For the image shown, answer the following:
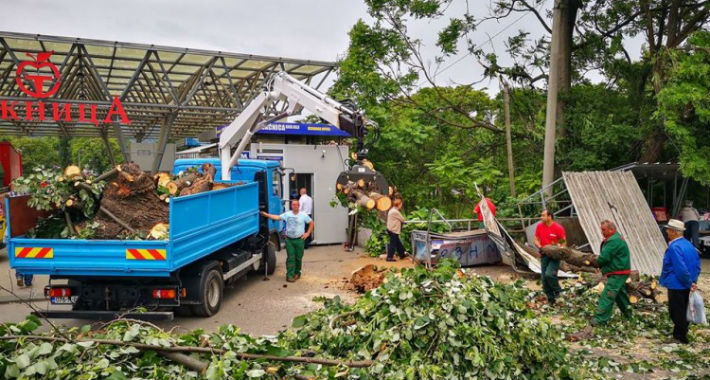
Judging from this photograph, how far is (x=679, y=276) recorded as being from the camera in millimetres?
6754

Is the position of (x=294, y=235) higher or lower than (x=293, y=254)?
higher

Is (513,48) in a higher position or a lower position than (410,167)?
higher

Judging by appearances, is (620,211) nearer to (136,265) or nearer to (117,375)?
(136,265)

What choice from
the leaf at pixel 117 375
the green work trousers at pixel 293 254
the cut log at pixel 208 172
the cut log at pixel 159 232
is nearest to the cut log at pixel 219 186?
the cut log at pixel 208 172

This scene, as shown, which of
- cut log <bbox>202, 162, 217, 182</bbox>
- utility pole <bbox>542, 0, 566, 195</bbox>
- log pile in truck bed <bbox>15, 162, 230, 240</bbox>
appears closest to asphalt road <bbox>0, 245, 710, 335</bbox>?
log pile in truck bed <bbox>15, 162, 230, 240</bbox>

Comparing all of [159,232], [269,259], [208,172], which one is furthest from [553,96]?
[159,232]

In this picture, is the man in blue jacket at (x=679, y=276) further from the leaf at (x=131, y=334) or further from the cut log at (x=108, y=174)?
the cut log at (x=108, y=174)

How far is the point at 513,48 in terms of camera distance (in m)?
15.9

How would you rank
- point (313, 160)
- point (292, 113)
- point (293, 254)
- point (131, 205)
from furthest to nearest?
point (313, 160)
point (292, 113)
point (293, 254)
point (131, 205)

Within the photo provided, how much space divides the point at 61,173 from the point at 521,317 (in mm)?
6341

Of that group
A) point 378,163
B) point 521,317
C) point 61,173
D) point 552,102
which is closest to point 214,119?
point 378,163

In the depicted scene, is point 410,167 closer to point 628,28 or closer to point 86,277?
point 628,28

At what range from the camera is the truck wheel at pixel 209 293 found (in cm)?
795

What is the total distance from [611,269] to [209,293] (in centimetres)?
568
